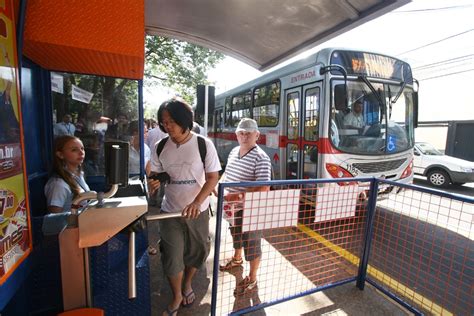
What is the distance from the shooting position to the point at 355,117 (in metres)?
5.20

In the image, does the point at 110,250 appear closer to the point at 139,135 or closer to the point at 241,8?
the point at 139,135

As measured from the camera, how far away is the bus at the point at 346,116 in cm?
503

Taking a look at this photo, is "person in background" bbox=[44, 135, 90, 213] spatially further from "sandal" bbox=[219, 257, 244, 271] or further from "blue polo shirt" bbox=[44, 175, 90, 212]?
"sandal" bbox=[219, 257, 244, 271]

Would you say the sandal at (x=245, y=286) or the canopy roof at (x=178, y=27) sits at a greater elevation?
the canopy roof at (x=178, y=27)

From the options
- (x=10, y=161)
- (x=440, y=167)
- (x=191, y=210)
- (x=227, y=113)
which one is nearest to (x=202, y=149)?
(x=191, y=210)

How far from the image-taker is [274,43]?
3.86 metres

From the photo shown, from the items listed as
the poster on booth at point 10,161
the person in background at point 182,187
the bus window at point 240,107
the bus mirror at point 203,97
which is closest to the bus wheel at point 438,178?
the bus window at point 240,107

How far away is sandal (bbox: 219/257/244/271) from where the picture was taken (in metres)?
3.30

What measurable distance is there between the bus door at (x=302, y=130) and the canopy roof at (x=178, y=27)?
1326 millimetres

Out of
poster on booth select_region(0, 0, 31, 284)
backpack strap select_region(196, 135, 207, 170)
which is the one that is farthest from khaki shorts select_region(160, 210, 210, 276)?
poster on booth select_region(0, 0, 31, 284)

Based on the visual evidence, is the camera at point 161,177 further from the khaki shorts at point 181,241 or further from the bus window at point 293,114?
the bus window at point 293,114

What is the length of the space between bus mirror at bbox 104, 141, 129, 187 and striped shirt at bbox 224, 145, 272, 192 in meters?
1.60

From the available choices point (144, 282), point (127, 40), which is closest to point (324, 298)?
point (144, 282)

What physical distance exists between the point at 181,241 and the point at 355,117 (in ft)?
13.6
